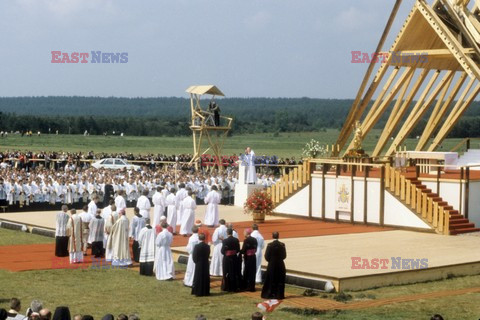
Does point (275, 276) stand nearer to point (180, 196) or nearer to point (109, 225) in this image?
point (109, 225)

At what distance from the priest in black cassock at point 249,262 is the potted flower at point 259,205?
1063cm

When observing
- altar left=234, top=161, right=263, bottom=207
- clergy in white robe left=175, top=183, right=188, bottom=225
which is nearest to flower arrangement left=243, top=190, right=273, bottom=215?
clergy in white robe left=175, top=183, right=188, bottom=225

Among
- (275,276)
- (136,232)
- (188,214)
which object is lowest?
(275,276)

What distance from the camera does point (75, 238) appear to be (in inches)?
950

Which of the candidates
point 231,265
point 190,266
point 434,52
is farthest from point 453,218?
point 190,266

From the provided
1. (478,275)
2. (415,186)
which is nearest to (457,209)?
(415,186)

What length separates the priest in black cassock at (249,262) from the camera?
20.6 meters

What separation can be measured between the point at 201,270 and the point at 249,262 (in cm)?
117

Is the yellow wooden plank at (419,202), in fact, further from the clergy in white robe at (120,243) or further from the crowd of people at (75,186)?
the clergy in white robe at (120,243)

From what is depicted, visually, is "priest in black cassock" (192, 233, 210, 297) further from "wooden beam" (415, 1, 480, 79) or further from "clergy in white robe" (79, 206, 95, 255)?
"wooden beam" (415, 1, 480, 79)

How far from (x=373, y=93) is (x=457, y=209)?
799 centimetres

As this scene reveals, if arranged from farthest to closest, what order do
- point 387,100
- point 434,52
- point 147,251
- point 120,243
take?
point 387,100 < point 434,52 < point 120,243 < point 147,251

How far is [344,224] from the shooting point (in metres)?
32.0

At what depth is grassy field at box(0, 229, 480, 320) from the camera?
720 inches
